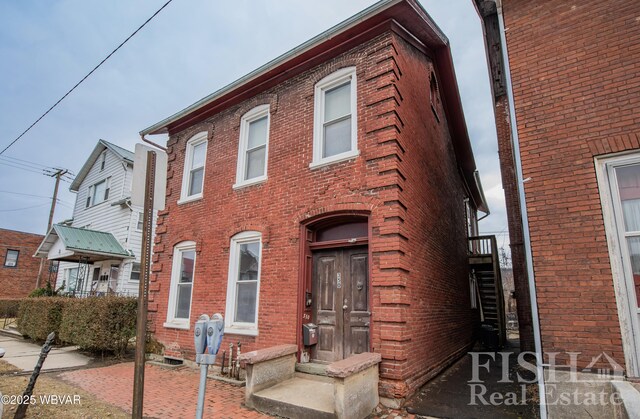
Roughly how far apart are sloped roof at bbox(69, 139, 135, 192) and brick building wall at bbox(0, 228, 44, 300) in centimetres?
753

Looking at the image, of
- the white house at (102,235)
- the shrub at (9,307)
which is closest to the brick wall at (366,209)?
the white house at (102,235)

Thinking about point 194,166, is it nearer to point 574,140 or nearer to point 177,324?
point 177,324

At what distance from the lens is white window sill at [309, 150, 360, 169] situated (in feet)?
22.5

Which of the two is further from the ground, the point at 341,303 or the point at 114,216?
the point at 114,216

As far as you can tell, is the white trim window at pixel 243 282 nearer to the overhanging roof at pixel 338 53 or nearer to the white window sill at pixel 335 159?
the white window sill at pixel 335 159

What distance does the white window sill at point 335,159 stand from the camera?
685 centimetres

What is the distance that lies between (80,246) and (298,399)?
14762 millimetres

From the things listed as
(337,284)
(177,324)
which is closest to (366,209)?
(337,284)

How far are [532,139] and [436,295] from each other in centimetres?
428

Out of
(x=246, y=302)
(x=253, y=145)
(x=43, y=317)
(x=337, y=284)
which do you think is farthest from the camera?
(x=43, y=317)

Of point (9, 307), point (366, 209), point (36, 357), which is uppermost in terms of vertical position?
point (366, 209)

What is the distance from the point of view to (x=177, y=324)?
9.34 m

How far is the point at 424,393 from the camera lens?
20.1 feet

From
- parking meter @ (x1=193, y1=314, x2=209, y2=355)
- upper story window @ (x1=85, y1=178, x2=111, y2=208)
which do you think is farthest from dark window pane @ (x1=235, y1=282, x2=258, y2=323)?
upper story window @ (x1=85, y1=178, x2=111, y2=208)
